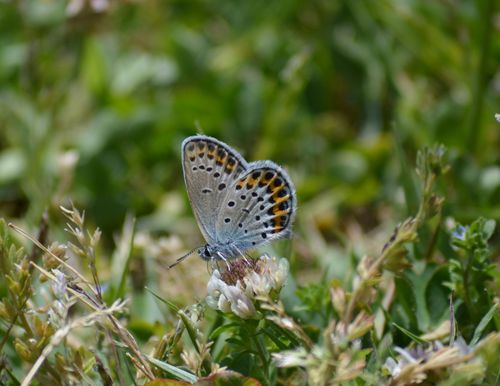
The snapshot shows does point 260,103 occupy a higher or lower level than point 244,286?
lower

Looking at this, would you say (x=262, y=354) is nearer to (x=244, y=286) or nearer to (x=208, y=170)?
(x=244, y=286)

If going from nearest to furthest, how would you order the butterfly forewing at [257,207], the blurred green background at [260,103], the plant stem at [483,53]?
the butterfly forewing at [257,207]
the plant stem at [483,53]
the blurred green background at [260,103]

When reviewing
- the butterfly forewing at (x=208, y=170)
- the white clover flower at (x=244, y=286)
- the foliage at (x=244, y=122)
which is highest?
the butterfly forewing at (x=208, y=170)

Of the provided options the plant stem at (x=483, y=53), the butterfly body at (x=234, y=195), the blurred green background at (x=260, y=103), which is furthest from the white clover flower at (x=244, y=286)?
the plant stem at (x=483, y=53)

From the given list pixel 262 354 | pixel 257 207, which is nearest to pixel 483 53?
pixel 257 207

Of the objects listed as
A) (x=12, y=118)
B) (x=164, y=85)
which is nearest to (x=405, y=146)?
(x=164, y=85)

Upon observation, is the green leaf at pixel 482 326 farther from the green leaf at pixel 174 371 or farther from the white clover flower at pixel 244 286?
the green leaf at pixel 174 371

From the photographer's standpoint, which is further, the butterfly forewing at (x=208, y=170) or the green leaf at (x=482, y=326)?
the butterfly forewing at (x=208, y=170)

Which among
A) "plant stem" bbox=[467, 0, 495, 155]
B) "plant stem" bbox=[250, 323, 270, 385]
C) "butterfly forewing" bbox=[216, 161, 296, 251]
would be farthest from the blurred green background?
"plant stem" bbox=[250, 323, 270, 385]
